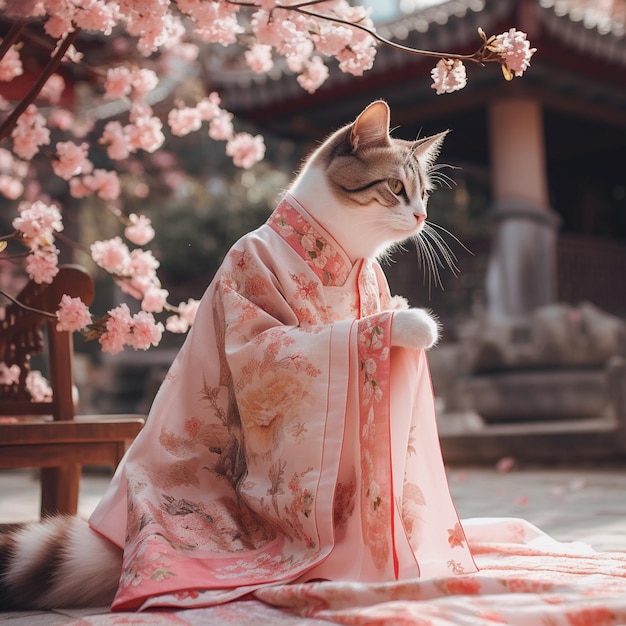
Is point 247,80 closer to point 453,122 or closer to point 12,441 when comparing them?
point 453,122

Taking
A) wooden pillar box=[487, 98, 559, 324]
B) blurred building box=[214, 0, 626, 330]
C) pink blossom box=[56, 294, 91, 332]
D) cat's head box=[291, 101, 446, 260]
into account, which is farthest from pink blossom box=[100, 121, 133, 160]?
wooden pillar box=[487, 98, 559, 324]

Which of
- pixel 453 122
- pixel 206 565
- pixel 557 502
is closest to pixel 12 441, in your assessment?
pixel 206 565

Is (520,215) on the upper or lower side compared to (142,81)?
upper

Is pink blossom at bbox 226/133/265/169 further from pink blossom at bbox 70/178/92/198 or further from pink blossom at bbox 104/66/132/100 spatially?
pink blossom at bbox 70/178/92/198

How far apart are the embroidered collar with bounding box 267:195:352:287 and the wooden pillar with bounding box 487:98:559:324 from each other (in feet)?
17.5

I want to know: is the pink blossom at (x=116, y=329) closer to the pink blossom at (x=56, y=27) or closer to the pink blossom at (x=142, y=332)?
the pink blossom at (x=142, y=332)

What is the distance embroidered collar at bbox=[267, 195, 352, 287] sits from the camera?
2463 mm

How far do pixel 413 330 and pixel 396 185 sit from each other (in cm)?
55

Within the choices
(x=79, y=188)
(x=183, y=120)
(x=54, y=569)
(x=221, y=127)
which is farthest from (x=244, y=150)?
(x=54, y=569)

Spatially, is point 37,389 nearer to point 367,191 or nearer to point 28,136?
Result: point 28,136

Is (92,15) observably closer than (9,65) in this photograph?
Yes

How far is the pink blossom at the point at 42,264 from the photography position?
9.61 feet

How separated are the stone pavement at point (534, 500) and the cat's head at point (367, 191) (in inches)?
48.7

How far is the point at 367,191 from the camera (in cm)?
249
